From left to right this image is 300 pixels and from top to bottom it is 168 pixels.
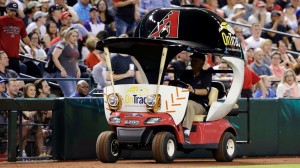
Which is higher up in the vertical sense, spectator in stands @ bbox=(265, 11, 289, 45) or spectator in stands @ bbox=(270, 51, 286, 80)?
spectator in stands @ bbox=(265, 11, 289, 45)

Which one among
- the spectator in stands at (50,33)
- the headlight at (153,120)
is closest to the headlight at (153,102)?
the headlight at (153,120)

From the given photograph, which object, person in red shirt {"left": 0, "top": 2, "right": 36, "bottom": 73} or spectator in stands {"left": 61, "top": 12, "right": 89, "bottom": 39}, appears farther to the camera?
spectator in stands {"left": 61, "top": 12, "right": 89, "bottom": 39}

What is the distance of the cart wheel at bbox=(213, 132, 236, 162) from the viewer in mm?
15289

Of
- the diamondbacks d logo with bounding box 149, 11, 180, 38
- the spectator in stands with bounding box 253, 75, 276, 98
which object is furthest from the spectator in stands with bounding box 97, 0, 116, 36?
the diamondbacks d logo with bounding box 149, 11, 180, 38

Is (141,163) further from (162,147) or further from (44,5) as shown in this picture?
(44,5)

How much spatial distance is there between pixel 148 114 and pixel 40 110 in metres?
2.00

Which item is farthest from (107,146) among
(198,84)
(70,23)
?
(70,23)

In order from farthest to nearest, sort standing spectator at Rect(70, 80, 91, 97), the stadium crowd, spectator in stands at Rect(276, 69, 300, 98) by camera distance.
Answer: spectator in stands at Rect(276, 69, 300, 98) → the stadium crowd → standing spectator at Rect(70, 80, 91, 97)

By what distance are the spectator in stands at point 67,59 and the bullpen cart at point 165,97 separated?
2.57 m

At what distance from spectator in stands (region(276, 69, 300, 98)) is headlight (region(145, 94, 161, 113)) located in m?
5.41

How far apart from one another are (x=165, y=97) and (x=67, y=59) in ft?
15.4

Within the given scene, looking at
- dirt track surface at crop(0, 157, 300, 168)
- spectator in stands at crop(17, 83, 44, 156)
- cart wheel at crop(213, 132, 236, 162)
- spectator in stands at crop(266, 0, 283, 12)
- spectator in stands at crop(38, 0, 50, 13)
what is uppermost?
spectator in stands at crop(266, 0, 283, 12)

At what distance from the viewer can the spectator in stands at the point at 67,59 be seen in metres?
18.3

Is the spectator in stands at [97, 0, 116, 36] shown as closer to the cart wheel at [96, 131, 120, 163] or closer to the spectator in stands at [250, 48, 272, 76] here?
the spectator in stands at [250, 48, 272, 76]
